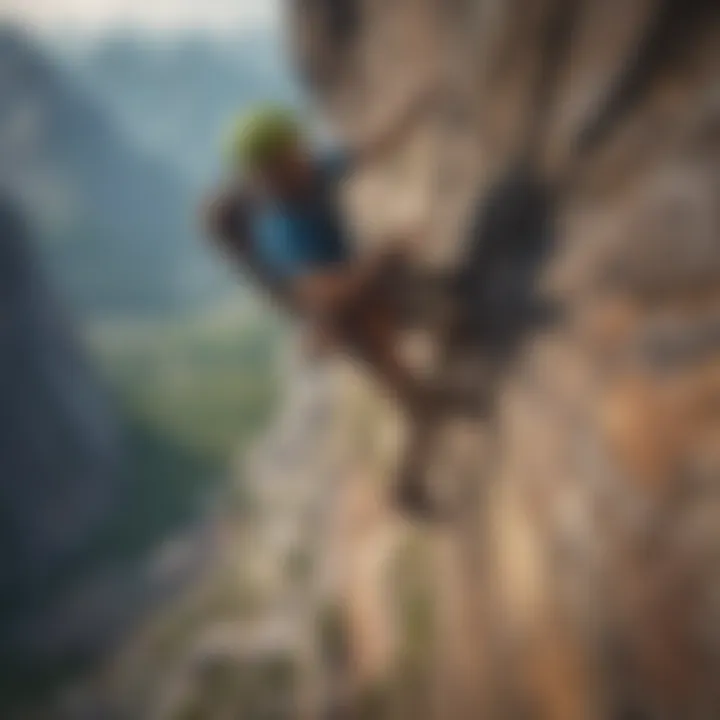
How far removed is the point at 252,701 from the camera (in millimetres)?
2373

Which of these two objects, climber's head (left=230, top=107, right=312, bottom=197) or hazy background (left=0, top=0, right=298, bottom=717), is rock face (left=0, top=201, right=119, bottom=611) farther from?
climber's head (left=230, top=107, right=312, bottom=197)

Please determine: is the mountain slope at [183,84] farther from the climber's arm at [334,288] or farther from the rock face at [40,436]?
the climber's arm at [334,288]

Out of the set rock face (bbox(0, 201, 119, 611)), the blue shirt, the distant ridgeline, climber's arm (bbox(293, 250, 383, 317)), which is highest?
the distant ridgeline

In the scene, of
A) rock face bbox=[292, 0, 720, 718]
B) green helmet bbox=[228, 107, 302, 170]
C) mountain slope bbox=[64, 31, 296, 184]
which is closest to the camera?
rock face bbox=[292, 0, 720, 718]

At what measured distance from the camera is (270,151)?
180 cm

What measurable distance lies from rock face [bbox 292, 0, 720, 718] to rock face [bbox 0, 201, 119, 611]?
1.87 metres

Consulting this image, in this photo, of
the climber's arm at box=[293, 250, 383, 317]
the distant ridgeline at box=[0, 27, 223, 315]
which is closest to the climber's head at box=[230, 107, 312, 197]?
the climber's arm at box=[293, 250, 383, 317]

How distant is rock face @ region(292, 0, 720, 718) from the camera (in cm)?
106

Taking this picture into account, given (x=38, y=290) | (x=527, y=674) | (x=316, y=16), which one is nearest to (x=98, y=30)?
(x=38, y=290)

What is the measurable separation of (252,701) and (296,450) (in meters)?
1.01

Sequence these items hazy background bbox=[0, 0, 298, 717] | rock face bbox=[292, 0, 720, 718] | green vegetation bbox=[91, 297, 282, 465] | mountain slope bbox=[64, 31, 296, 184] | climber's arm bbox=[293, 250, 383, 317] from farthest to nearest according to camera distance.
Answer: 1. mountain slope bbox=[64, 31, 296, 184]
2. green vegetation bbox=[91, 297, 282, 465]
3. hazy background bbox=[0, 0, 298, 717]
4. climber's arm bbox=[293, 250, 383, 317]
5. rock face bbox=[292, 0, 720, 718]

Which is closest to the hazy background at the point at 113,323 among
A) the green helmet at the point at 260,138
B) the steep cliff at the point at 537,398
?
the steep cliff at the point at 537,398

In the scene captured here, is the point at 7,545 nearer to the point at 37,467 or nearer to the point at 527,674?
the point at 37,467

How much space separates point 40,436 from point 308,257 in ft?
6.87
